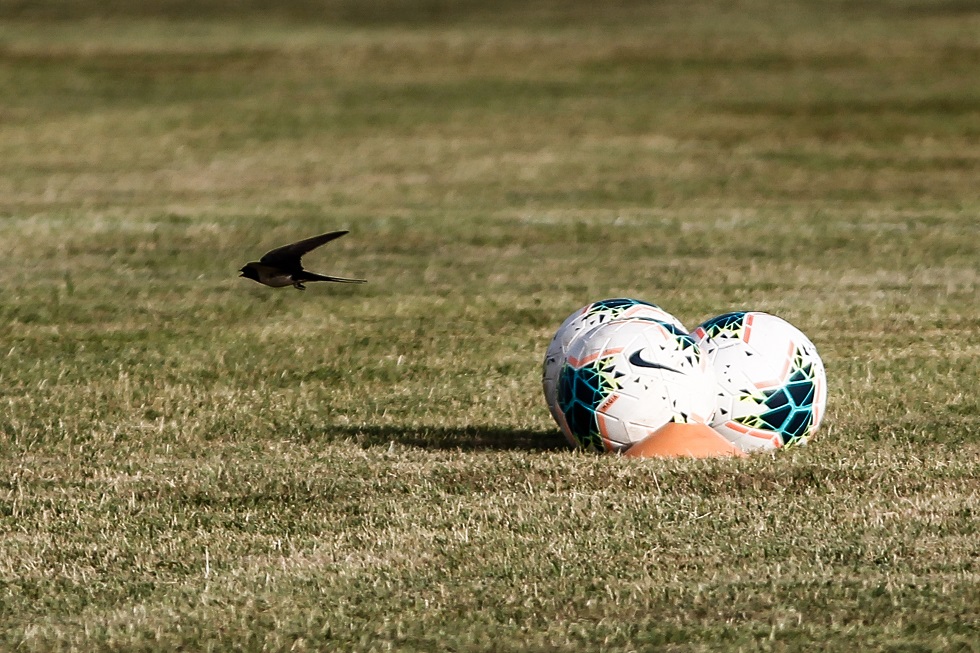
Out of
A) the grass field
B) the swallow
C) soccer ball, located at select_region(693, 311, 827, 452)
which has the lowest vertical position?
the grass field

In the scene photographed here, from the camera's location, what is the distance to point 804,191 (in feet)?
77.9

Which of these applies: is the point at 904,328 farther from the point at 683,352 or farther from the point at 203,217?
the point at 203,217

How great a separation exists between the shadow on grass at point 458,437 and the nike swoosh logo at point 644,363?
2.82ft

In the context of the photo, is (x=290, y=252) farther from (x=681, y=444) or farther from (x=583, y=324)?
(x=681, y=444)

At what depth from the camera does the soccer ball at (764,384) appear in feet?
29.7

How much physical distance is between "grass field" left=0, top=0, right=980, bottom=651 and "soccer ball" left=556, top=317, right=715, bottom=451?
0.71ft

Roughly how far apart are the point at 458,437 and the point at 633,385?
5.08 feet

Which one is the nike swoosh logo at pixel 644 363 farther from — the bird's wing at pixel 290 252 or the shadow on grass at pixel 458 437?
the bird's wing at pixel 290 252

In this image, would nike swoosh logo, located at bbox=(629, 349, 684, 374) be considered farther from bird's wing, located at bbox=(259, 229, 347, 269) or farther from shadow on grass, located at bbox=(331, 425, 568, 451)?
bird's wing, located at bbox=(259, 229, 347, 269)

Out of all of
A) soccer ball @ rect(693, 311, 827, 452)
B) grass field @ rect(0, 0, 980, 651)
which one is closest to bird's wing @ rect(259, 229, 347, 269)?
grass field @ rect(0, 0, 980, 651)

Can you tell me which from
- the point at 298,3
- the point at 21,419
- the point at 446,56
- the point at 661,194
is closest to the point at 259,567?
the point at 21,419

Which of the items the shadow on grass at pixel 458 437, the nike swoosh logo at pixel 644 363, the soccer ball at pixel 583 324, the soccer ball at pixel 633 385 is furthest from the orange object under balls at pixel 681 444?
the shadow on grass at pixel 458 437

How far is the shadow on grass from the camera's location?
9.73 metres

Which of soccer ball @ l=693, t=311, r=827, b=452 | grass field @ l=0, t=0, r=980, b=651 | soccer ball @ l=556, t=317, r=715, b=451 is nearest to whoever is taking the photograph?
grass field @ l=0, t=0, r=980, b=651
